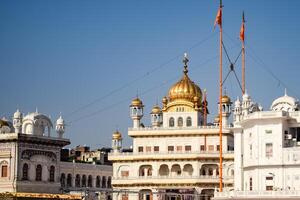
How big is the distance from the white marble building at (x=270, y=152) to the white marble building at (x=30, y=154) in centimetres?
1958

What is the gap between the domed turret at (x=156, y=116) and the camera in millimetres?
78938

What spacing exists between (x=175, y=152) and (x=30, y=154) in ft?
48.4

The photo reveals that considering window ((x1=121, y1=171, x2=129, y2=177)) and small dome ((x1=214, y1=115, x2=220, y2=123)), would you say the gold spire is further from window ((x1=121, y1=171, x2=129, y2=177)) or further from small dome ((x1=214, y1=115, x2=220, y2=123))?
window ((x1=121, y1=171, x2=129, y2=177))

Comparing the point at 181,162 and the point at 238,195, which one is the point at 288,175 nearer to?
the point at 238,195

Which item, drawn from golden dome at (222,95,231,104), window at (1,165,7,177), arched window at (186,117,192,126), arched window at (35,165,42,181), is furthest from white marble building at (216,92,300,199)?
window at (1,165,7,177)

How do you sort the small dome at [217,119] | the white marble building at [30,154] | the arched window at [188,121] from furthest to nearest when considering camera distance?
the small dome at [217,119]
the arched window at [188,121]
the white marble building at [30,154]

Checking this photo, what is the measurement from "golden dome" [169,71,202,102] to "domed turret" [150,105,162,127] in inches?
79.3

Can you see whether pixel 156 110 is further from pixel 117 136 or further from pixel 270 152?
pixel 270 152

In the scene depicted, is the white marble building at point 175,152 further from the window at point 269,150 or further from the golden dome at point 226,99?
the window at point 269,150

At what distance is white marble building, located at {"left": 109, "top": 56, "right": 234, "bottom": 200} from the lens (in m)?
72.9

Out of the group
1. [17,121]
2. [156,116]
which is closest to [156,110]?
[156,116]

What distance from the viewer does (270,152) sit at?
58.0 meters

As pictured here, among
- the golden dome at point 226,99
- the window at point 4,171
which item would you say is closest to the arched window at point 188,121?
the golden dome at point 226,99

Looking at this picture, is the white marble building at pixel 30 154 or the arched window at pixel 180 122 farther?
the arched window at pixel 180 122
